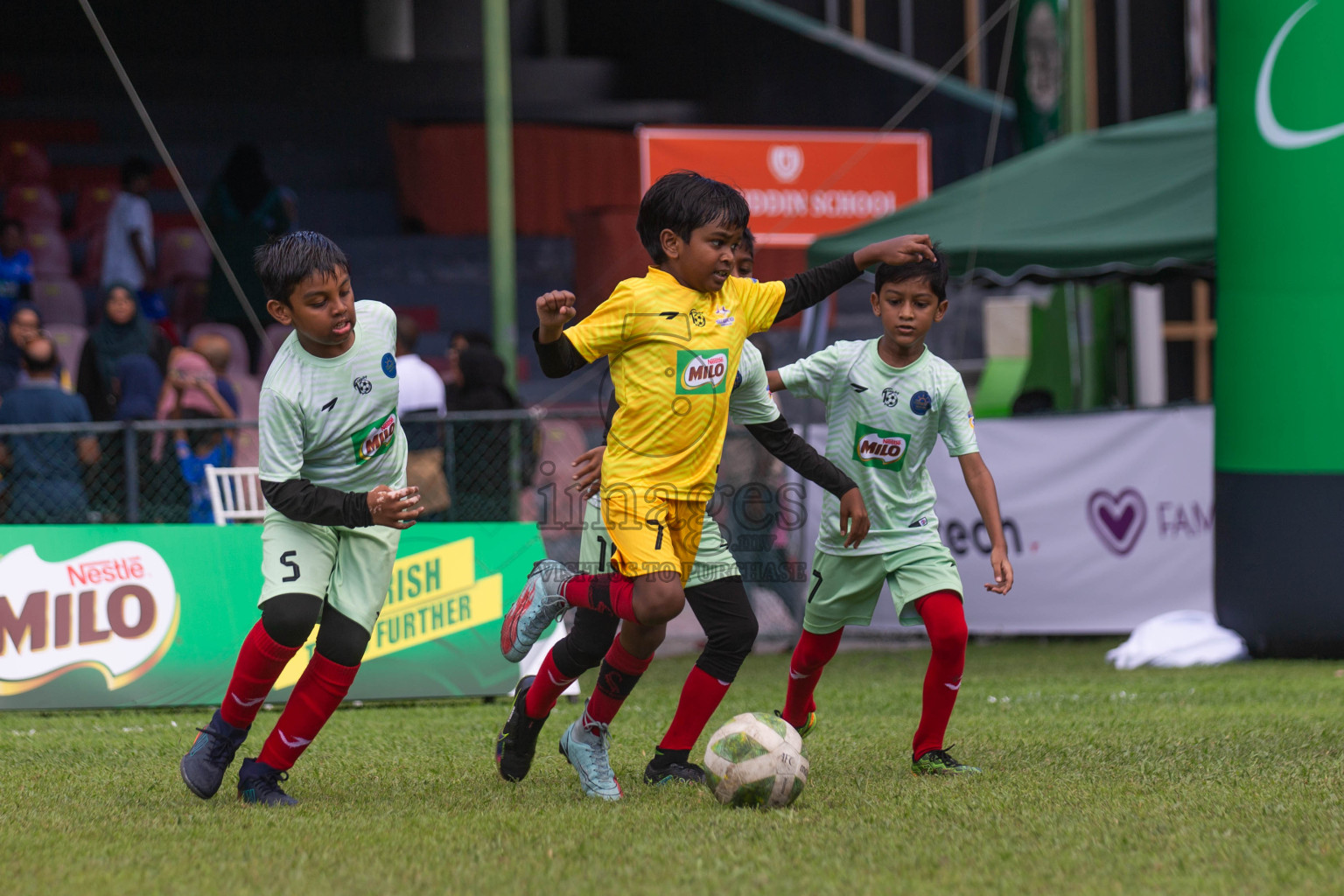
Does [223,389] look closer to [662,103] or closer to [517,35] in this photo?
[662,103]

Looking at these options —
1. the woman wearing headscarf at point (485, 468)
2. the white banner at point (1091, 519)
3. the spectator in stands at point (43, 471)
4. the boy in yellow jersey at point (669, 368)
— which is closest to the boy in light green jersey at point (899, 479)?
the boy in yellow jersey at point (669, 368)

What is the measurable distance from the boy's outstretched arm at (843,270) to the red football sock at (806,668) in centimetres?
142

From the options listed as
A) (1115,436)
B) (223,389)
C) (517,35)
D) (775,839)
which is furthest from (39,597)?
(517,35)

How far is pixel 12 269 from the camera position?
16.0m

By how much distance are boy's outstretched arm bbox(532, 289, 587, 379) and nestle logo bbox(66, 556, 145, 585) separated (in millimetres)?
4052

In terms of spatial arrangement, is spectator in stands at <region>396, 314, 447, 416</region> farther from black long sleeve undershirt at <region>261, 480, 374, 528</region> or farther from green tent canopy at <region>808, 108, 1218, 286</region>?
black long sleeve undershirt at <region>261, 480, 374, 528</region>

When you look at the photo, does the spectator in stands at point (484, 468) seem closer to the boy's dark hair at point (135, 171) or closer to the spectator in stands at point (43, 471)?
the spectator in stands at point (43, 471)

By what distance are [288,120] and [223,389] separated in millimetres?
12556

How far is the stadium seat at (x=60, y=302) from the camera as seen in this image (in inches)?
699

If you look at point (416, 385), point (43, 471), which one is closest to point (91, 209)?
point (416, 385)

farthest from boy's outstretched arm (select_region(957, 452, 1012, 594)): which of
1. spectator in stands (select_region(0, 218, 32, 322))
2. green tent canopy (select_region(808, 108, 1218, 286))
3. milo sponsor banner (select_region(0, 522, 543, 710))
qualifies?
spectator in stands (select_region(0, 218, 32, 322))

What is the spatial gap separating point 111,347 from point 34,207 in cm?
814

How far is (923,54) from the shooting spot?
21359mm

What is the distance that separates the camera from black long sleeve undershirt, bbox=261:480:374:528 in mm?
4918
